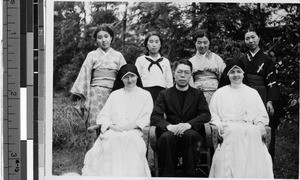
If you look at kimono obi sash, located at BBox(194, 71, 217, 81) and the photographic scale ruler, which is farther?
kimono obi sash, located at BBox(194, 71, 217, 81)

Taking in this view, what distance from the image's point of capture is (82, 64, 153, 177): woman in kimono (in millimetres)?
3432

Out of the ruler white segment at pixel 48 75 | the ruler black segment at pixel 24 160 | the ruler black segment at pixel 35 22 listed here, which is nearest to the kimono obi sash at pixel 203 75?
the ruler white segment at pixel 48 75

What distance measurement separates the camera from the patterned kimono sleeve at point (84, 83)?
3480 millimetres

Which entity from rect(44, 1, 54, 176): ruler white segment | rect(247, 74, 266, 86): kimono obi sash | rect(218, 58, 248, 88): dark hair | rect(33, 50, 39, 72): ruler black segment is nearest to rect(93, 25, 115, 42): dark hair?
rect(44, 1, 54, 176): ruler white segment

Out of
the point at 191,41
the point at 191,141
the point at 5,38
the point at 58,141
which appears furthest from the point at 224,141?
the point at 5,38

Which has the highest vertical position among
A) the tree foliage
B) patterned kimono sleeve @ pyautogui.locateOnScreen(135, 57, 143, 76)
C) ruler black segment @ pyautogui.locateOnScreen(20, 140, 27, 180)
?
the tree foliage

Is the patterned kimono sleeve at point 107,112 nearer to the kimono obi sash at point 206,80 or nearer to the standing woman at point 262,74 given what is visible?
the kimono obi sash at point 206,80

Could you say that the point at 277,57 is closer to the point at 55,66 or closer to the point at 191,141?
the point at 191,141

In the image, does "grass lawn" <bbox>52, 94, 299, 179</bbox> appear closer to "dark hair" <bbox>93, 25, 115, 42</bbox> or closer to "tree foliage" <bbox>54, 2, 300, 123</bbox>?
"tree foliage" <bbox>54, 2, 300, 123</bbox>

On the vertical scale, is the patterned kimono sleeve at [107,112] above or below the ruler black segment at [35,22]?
below

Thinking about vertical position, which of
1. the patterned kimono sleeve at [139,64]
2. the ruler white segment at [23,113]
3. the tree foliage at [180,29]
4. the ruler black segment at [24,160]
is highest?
the tree foliage at [180,29]

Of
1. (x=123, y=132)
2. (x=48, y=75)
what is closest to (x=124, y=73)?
(x=123, y=132)

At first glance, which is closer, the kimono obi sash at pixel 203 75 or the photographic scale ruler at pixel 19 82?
the photographic scale ruler at pixel 19 82

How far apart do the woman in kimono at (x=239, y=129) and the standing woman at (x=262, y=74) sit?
36 mm
